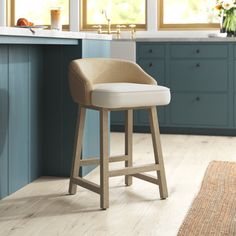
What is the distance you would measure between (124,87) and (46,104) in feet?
2.63

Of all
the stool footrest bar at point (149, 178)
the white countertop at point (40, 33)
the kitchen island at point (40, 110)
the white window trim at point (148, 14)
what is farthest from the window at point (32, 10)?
the stool footrest bar at point (149, 178)

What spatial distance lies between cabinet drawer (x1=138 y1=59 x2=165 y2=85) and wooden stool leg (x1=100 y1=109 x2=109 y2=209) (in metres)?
2.66

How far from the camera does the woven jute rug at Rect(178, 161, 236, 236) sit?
2514 mm

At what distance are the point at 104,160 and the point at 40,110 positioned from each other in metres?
0.84

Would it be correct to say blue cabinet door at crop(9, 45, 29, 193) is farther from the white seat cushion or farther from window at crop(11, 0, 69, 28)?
window at crop(11, 0, 69, 28)

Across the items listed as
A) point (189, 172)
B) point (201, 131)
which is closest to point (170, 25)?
point (201, 131)

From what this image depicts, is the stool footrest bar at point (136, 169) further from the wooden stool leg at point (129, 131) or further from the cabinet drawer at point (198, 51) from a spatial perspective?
the cabinet drawer at point (198, 51)

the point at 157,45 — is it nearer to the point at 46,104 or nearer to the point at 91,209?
the point at 46,104

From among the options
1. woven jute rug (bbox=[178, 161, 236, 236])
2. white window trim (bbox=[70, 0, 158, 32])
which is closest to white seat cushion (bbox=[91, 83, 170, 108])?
woven jute rug (bbox=[178, 161, 236, 236])

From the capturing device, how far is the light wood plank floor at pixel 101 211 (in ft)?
8.34

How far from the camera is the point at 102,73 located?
323 cm

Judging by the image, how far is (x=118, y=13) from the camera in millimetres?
6246

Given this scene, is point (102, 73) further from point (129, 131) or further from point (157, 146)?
point (157, 146)

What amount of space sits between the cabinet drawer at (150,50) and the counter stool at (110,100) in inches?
85.3
